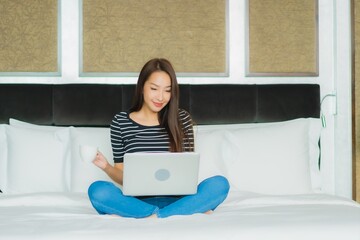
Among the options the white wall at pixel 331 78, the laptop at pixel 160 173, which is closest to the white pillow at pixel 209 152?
the white wall at pixel 331 78

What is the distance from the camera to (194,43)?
3.57m

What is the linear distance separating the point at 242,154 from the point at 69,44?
4.35ft

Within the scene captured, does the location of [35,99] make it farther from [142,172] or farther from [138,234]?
[138,234]

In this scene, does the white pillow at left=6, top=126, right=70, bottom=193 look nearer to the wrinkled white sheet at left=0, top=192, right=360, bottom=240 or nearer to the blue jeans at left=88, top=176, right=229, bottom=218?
the wrinkled white sheet at left=0, top=192, right=360, bottom=240

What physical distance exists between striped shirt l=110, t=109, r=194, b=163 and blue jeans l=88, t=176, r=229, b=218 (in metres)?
0.46

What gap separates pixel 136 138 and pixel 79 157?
0.41m

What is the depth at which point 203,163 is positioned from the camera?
9.94 feet

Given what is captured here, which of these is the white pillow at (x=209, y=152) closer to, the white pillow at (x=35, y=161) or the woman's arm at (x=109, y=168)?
the woman's arm at (x=109, y=168)

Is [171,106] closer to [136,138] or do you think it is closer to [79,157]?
[136,138]

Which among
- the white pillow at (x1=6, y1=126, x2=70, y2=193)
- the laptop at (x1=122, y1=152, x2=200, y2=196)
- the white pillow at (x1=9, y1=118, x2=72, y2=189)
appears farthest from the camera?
the white pillow at (x1=9, y1=118, x2=72, y2=189)

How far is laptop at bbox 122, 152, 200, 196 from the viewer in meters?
2.20

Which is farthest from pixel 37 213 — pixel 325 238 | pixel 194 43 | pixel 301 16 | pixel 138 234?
pixel 301 16

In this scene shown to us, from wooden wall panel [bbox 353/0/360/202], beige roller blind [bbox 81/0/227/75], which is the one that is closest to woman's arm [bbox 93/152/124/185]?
beige roller blind [bbox 81/0/227/75]

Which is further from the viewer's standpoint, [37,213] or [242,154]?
[242,154]
